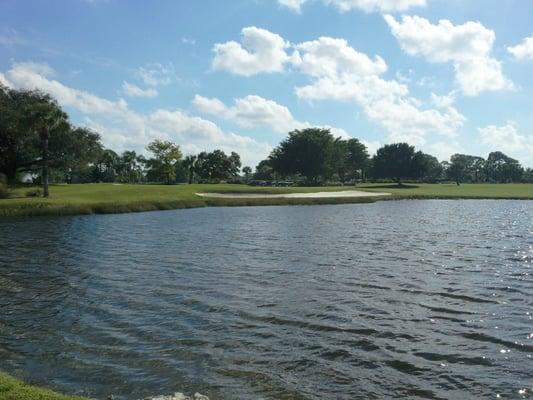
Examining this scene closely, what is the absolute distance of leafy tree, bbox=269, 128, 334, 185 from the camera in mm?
147750

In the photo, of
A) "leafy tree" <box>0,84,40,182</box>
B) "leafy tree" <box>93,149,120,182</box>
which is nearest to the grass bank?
"leafy tree" <box>0,84,40,182</box>

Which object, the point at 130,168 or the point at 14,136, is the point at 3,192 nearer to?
the point at 14,136

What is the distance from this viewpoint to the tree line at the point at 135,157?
66.4 m

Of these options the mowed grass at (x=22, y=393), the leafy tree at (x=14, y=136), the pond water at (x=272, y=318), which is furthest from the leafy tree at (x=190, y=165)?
the mowed grass at (x=22, y=393)

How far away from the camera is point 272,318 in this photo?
1427 centimetres

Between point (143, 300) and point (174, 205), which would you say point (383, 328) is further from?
point (174, 205)

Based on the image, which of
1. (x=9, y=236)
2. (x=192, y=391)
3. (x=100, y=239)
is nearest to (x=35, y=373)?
(x=192, y=391)

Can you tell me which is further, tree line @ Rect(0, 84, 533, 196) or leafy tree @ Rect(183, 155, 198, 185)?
leafy tree @ Rect(183, 155, 198, 185)

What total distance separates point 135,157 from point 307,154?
80.6 m

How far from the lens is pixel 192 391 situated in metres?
9.58

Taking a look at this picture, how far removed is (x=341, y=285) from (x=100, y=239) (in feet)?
63.3

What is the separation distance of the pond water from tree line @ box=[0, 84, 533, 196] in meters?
42.2

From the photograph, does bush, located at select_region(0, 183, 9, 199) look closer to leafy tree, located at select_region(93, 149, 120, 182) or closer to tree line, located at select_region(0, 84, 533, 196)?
tree line, located at select_region(0, 84, 533, 196)

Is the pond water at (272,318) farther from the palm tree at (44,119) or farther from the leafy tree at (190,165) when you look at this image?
the leafy tree at (190,165)
